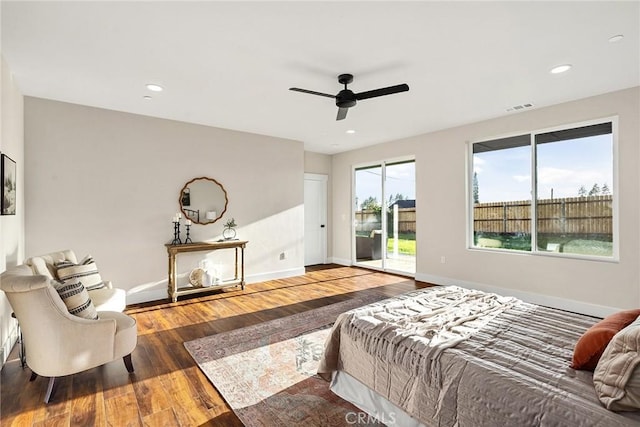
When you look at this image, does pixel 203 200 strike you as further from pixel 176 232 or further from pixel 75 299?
pixel 75 299

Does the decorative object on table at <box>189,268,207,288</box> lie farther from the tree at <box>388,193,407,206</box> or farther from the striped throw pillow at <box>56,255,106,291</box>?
the tree at <box>388,193,407,206</box>

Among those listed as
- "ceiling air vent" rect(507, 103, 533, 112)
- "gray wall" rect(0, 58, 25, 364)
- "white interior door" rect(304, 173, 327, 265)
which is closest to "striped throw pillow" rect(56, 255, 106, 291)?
"gray wall" rect(0, 58, 25, 364)

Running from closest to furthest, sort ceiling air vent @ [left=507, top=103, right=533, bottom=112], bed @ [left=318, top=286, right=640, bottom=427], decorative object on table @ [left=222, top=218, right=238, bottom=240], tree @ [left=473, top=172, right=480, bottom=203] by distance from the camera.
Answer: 1. bed @ [left=318, top=286, right=640, bottom=427]
2. ceiling air vent @ [left=507, top=103, right=533, bottom=112]
3. tree @ [left=473, top=172, right=480, bottom=203]
4. decorative object on table @ [left=222, top=218, right=238, bottom=240]

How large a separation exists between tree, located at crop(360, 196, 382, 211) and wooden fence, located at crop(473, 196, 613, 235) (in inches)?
83.8

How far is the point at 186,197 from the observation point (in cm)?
495

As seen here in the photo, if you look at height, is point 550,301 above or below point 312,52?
below

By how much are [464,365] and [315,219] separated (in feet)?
20.1

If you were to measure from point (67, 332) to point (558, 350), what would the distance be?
10.1ft

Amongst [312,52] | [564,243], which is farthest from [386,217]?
[312,52]

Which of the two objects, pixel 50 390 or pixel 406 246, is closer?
pixel 50 390

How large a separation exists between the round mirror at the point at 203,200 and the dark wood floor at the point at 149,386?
4.81ft

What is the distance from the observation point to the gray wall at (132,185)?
392 cm

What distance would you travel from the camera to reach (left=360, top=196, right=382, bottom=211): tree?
6.84 meters

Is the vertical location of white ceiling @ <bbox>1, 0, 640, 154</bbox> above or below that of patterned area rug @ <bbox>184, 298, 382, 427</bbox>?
above
